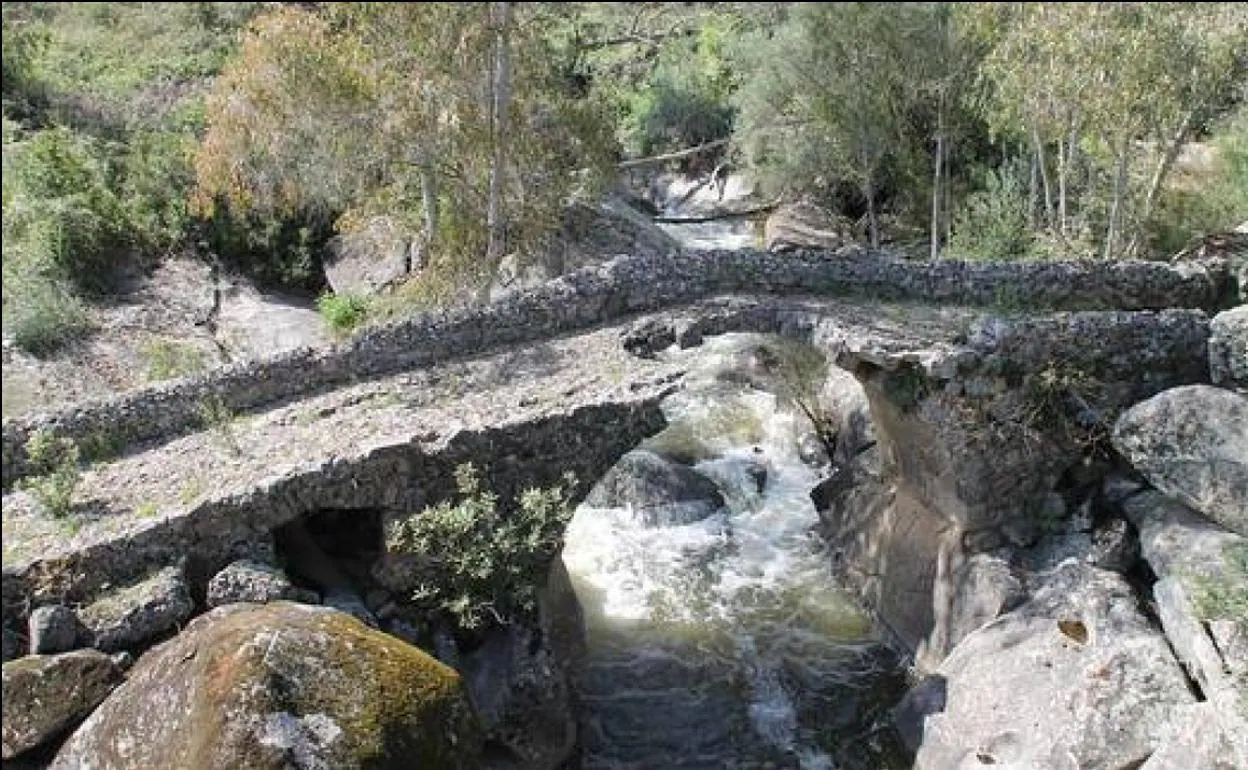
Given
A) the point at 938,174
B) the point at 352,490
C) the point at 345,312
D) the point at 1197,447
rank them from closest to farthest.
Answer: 1. the point at 352,490
2. the point at 1197,447
3. the point at 345,312
4. the point at 938,174

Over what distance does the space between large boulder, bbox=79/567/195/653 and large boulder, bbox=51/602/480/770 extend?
515 millimetres

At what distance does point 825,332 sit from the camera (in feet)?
55.4

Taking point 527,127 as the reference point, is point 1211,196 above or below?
below

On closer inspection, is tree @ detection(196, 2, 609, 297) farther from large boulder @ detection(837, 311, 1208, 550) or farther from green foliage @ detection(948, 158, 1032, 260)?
green foliage @ detection(948, 158, 1032, 260)

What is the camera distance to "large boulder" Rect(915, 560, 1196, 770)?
14125 millimetres

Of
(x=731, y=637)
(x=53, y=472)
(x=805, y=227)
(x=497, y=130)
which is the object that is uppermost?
(x=497, y=130)

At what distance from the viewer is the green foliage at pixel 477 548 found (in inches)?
567

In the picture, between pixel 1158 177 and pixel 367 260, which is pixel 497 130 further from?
pixel 1158 177

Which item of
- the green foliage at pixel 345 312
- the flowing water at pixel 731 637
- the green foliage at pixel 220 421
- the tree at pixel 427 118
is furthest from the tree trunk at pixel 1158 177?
the green foliage at pixel 220 421

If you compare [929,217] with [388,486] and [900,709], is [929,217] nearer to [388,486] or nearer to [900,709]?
[900,709]

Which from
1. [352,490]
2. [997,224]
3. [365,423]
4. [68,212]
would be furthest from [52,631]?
[997,224]

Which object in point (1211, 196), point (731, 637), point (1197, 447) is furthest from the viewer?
point (1211, 196)

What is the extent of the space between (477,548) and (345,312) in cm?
1398

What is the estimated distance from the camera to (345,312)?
27297 millimetres
